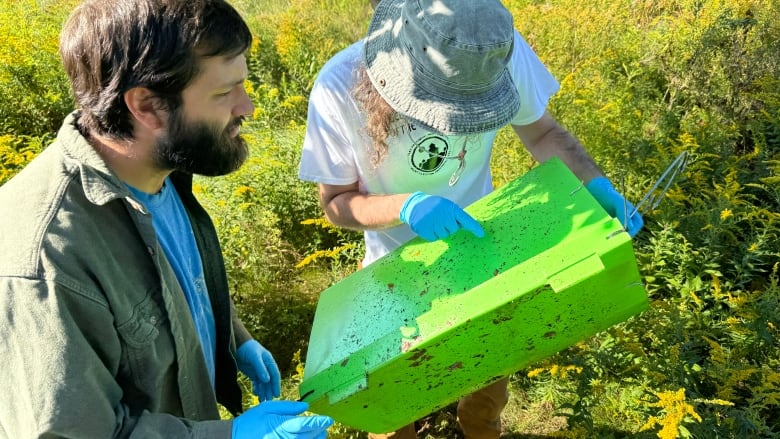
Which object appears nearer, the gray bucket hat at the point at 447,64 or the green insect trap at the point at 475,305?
the green insect trap at the point at 475,305

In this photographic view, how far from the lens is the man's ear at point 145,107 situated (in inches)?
54.2

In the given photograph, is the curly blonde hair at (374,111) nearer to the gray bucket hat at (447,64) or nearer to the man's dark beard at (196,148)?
the gray bucket hat at (447,64)

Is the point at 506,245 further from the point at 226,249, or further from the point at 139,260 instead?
the point at 226,249

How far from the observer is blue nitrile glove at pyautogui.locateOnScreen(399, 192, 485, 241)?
174 cm

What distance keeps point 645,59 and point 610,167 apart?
1.32 metres

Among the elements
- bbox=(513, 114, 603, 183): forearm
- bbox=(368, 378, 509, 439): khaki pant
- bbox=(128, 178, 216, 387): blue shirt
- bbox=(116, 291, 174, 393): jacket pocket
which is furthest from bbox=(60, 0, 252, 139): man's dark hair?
bbox=(368, 378, 509, 439): khaki pant

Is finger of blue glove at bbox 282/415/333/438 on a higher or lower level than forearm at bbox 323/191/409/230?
lower

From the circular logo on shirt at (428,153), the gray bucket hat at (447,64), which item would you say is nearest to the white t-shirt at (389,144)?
the circular logo on shirt at (428,153)

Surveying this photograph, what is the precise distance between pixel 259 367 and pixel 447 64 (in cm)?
121

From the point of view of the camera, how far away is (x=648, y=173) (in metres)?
3.55

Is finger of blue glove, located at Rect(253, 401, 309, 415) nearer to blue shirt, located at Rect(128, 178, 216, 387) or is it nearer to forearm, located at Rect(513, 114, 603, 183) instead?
blue shirt, located at Rect(128, 178, 216, 387)

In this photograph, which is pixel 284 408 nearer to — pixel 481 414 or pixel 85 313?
pixel 85 313

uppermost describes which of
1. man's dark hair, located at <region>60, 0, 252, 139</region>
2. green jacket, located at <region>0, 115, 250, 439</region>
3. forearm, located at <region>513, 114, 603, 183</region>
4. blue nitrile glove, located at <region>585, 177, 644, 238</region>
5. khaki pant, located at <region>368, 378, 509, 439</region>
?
man's dark hair, located at <region>60, 0, 252, 139</region>

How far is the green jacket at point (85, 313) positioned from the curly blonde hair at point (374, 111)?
31.6 inches
